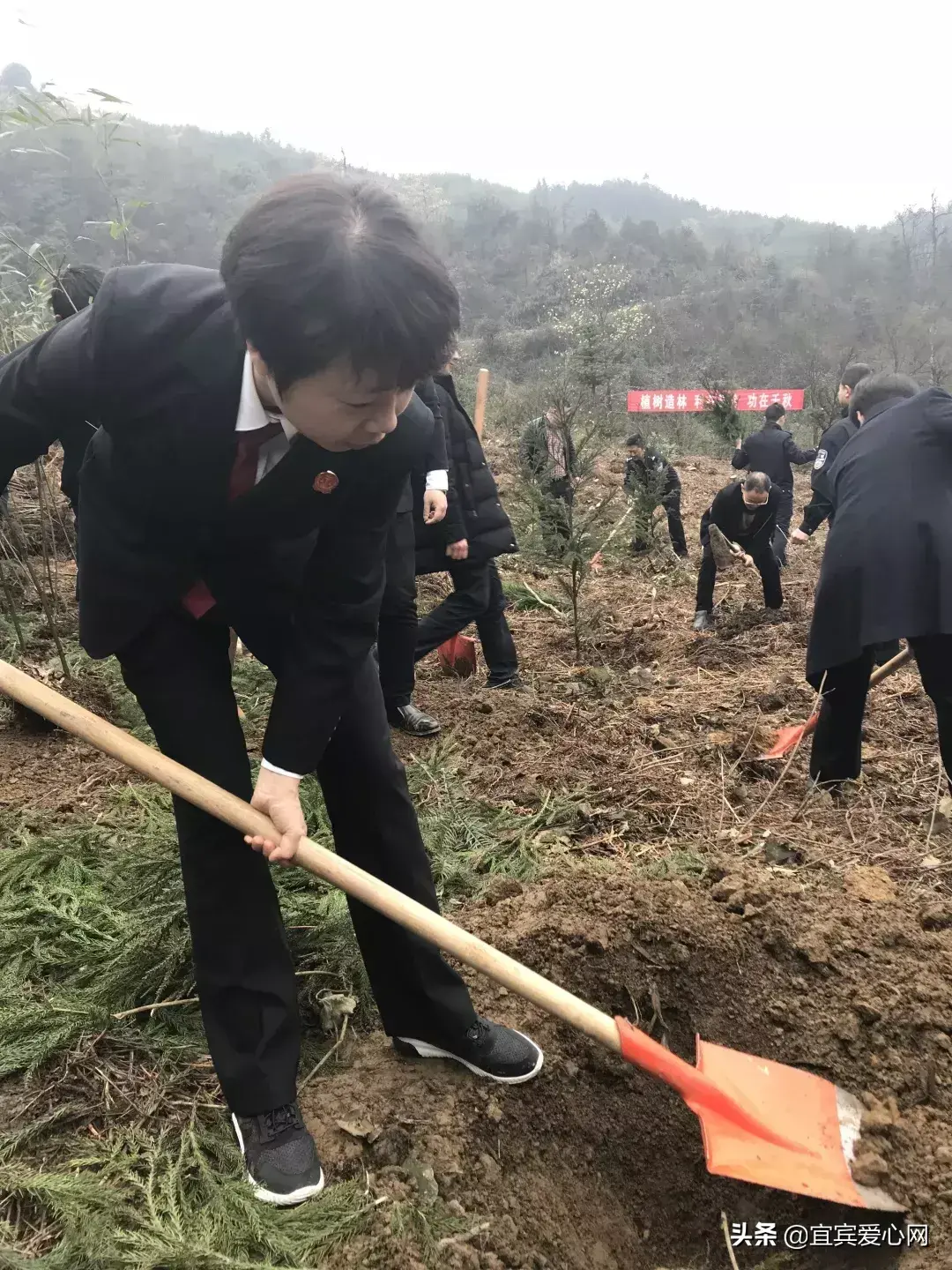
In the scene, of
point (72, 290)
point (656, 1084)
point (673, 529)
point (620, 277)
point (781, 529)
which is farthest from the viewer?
point (620, 277)

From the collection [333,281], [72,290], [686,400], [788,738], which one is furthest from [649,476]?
[686,400]

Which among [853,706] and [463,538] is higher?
[463,538]

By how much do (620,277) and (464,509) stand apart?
124 ft

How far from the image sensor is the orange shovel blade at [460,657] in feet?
17.1

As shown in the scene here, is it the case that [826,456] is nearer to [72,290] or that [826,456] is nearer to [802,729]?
[802,729]

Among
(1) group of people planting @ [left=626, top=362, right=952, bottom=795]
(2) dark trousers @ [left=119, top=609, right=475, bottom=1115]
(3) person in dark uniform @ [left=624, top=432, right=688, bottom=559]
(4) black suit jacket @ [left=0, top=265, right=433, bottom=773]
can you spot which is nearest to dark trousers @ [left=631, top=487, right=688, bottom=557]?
(3) person in dark uniform @ [left=624, top=432, right=688, bottom=559]

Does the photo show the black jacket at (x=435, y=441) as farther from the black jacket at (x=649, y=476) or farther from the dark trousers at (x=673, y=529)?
the dark trousers at (x=673, y=529)

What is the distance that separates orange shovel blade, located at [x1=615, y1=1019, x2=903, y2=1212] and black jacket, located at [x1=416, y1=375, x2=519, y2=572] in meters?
2.87

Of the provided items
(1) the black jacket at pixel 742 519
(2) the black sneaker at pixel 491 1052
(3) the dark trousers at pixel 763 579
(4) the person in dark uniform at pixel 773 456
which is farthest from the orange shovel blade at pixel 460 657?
(4) the person in dark uniform at pixel 773 456

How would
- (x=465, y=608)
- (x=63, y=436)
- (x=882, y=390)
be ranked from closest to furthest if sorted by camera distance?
Result: (x=63, y=436)
(x=882, y=390)
(x=465, y=608)

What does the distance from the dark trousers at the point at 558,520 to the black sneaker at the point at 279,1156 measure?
11.3ft

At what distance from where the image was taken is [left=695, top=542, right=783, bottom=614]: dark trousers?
6273mm

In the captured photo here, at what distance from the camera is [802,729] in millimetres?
3809

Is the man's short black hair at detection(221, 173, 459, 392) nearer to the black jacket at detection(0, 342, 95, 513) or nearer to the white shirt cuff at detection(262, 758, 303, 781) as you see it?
the black jacket at detection(0, 342, 95, 513)
